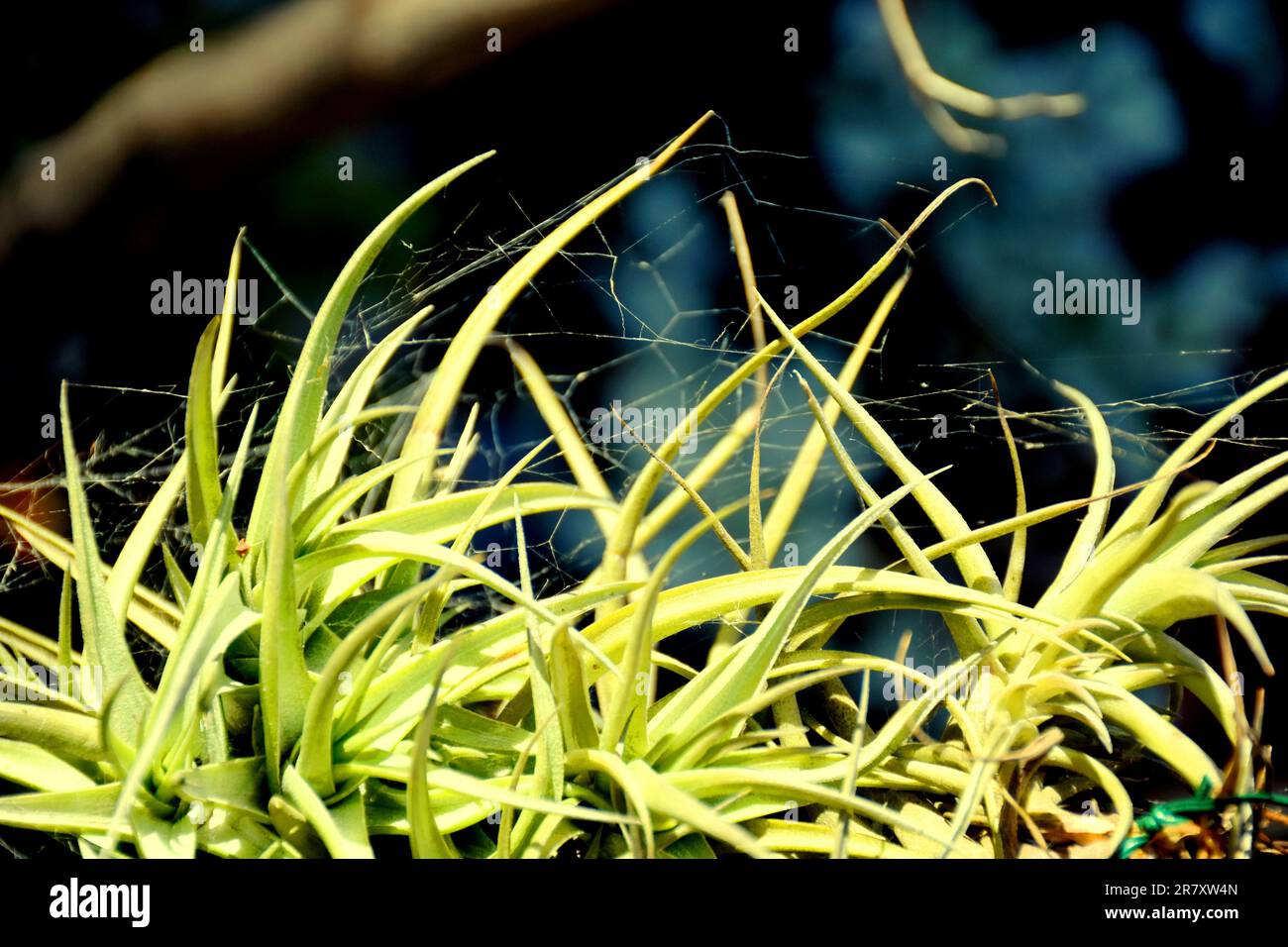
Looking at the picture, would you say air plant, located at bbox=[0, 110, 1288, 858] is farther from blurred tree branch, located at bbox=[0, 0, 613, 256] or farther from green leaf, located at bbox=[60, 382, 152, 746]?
blurred tree branch, located at bbox=[0, 0, 613, 256]

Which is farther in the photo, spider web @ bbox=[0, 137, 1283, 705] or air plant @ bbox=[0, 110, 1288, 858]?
spider web @ bbox=[0, 137, 1283, 705]

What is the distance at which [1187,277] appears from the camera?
2.28 ft

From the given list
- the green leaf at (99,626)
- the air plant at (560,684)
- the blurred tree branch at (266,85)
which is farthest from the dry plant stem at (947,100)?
the green leaf at (99,626)

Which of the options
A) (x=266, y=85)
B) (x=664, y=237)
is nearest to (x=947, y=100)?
(x=664, y=237)

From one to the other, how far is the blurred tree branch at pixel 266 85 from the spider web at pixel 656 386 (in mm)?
88

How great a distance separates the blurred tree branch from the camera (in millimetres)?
498

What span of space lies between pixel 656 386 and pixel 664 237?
0.34ft

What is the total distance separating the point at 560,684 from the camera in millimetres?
331

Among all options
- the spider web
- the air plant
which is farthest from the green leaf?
the spider web

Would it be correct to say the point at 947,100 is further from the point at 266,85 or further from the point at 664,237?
the point at 266,85

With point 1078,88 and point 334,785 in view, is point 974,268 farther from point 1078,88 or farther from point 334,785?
point 334,785

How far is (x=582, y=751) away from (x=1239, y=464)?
486mm

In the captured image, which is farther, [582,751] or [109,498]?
[109,498]
